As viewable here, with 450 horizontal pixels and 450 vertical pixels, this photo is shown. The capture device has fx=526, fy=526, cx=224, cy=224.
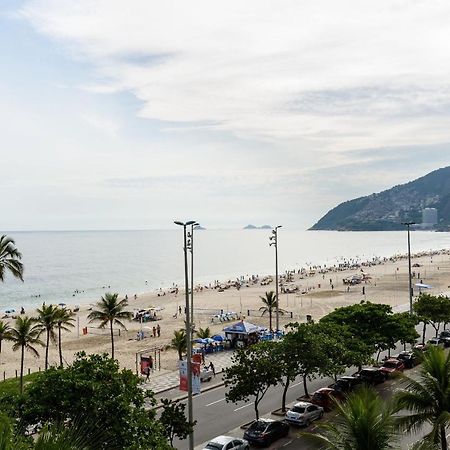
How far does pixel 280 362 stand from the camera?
72.1ft

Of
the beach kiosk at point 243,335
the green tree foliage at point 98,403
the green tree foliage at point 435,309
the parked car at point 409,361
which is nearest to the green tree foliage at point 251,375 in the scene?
the green tree foliage at point 98,403

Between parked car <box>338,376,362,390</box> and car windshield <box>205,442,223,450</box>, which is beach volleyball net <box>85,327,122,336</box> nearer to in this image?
parked car <box>338,376,362,390</box>

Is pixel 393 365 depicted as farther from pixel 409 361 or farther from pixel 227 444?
pixel 227 444

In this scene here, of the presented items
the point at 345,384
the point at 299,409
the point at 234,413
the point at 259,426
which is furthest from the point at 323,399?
the point at 259,426

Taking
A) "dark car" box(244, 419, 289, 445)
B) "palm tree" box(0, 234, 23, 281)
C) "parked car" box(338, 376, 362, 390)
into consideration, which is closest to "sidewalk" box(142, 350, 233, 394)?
"parked car" box(338, 376, 362, 390)

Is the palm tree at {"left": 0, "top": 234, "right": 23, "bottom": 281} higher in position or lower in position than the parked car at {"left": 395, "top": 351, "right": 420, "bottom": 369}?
higher

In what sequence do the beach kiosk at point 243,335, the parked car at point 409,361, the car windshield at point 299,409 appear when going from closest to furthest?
the car windshield at point 299,409 < the parked car at point 409,361 < the beach kiosk at point 243,335

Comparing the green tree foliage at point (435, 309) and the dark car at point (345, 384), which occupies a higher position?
the green tree foliage at point (435, 309)

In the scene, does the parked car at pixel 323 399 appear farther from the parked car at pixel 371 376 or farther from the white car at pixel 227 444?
the white car at pixel 227 444

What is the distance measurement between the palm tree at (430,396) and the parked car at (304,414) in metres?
11.4

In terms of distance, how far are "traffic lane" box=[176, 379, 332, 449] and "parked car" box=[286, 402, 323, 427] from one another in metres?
2.17

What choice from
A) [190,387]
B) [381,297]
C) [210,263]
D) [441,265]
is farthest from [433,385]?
[210,263]

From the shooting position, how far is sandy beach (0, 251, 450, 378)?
144 ft

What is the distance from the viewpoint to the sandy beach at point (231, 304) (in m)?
43.9
